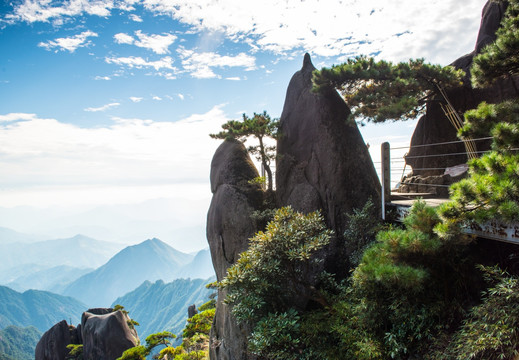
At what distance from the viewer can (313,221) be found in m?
6.71

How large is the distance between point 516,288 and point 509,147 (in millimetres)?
1877

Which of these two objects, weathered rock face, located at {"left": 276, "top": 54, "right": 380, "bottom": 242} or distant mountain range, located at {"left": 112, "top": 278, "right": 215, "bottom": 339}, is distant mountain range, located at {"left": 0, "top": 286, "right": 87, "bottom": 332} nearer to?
distant mountain range, located at {"left": 112, "top": 278, "right": 215, "bottom": 339}

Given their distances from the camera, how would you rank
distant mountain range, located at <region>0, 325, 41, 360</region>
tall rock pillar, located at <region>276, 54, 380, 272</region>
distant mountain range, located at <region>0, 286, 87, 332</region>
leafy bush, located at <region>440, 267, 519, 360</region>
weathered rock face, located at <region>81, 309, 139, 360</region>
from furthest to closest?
distant mountain range, located at <region>0, 286, 87, 332</region>
distant mountain range, located at <region>0, 325, 41, 360</region>
weathered rock face, located at <region>81, 309, 139, 360</region>
tall rock pillar, located at <region>276, 54, 380, 272</region>
leafy bush, located at <region>440, 267, 519, 360</region>

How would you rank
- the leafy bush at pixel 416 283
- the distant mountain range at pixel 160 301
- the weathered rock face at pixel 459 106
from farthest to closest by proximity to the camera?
the distant mountain range at pixel 160 301, the weathered rock face at pixel 459 106, the leafy bush at pixel 416 283

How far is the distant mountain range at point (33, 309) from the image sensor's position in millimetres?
137000

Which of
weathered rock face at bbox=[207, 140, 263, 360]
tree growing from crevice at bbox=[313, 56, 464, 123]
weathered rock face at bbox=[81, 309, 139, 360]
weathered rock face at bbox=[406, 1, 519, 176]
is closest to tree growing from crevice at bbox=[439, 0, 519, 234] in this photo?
tree growing from crevice at bbox=[313, 56, 464, 123]

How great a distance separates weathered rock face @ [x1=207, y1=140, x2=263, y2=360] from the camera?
9.09 meters

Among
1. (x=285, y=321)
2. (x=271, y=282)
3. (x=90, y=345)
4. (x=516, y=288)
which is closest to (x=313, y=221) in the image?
(x=271, y=282)

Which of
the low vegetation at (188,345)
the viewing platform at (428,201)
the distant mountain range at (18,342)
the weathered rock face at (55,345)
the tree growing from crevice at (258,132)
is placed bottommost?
the distant mountain range at (18,342)

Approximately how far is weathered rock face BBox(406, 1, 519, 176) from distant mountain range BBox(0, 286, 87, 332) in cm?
17428

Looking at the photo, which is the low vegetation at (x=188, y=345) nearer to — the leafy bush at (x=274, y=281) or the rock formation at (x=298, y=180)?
the rock formation at (x=298, y=180)

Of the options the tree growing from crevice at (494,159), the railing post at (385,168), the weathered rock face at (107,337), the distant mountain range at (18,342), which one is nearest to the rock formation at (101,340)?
the weathered rock face at (107,337)

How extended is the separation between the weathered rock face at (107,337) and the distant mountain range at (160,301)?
13043cm

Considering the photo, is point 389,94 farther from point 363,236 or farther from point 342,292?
point 342,292
